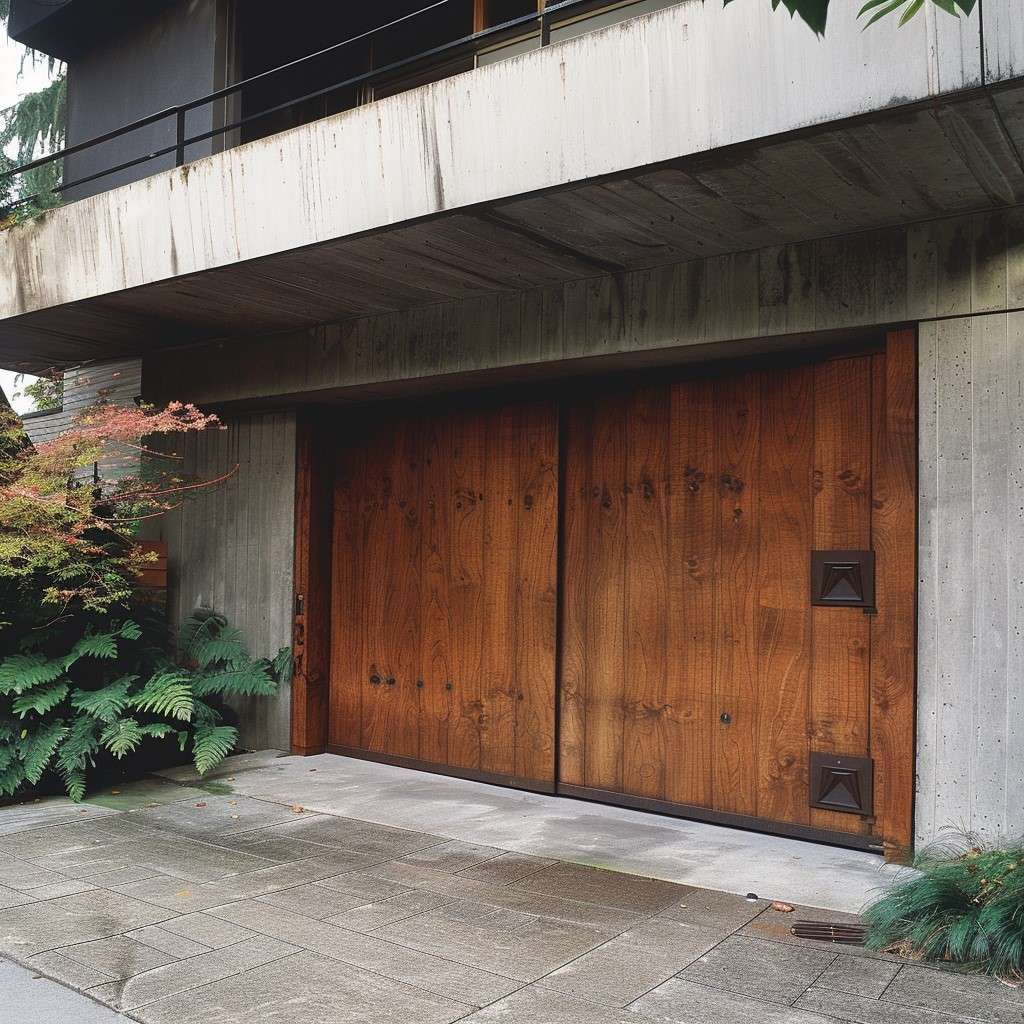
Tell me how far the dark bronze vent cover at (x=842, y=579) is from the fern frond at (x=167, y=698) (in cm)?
428

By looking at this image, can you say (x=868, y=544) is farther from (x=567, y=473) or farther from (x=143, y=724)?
(x=143, y=724)

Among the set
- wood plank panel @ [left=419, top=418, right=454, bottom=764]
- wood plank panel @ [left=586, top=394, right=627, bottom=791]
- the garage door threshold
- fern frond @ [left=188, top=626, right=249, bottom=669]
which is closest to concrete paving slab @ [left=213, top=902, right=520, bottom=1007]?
the garage door threshold

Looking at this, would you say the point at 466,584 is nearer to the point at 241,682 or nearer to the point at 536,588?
the point at 536,588

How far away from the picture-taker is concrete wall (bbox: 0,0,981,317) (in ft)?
13.1

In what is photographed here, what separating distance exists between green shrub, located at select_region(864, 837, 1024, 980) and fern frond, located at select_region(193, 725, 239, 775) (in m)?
4.64

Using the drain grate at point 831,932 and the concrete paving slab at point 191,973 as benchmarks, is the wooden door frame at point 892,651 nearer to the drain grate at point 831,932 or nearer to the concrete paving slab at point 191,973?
the drain grate at point 831,932

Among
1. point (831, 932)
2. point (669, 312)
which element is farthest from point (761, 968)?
point (669, 312)

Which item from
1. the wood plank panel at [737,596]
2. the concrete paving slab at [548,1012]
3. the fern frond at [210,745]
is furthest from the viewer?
the fern frond at [210,745]

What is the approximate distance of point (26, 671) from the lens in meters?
6.88

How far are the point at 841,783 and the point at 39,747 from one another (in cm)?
519

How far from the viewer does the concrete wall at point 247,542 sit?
8.34m

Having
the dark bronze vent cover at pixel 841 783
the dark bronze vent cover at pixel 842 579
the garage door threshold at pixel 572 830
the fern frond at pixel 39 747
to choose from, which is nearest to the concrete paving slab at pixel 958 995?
the garage door threshold at pixel 572 830

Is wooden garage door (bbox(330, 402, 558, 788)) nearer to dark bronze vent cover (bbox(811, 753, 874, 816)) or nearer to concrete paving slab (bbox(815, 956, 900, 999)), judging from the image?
dark bronze vent cover (bbox(811, 753, 874, 816))

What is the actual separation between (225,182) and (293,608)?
3499mm
